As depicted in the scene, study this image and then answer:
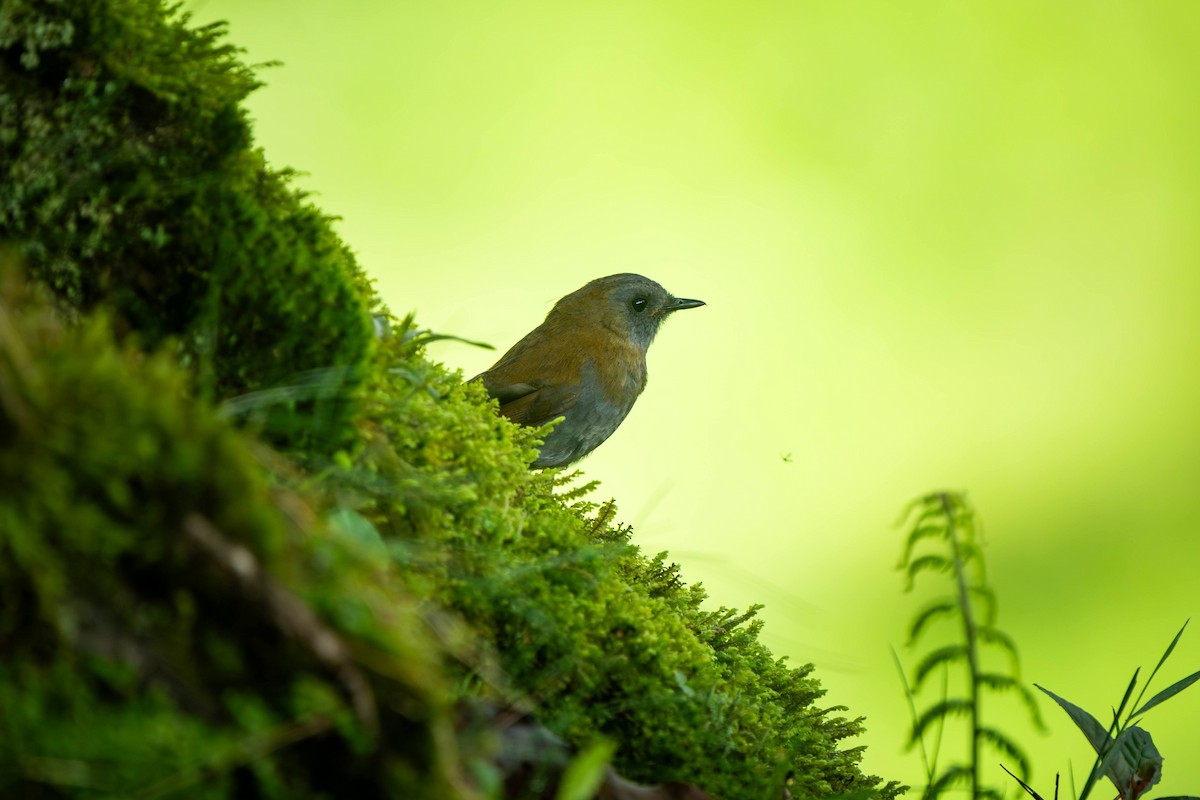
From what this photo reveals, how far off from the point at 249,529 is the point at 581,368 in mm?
4122

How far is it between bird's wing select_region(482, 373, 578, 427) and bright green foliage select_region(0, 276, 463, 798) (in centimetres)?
389

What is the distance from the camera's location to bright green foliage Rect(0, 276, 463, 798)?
3.17ft

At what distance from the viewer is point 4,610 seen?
0.98m

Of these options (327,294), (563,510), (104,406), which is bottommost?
(104,406)

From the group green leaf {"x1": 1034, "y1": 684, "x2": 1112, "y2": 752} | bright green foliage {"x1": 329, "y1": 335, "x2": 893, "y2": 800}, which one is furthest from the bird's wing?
green leaf {"x1": 1034, "y1": 684, "x2": 1112, "y2": 752}

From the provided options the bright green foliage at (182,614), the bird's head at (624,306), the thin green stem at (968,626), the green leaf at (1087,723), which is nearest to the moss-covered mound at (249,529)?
the bright green foliage at (182,614)

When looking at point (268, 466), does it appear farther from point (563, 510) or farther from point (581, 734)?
point (563, 510)

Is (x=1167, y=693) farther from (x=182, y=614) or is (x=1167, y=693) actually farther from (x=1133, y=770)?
(x=182, y=614)

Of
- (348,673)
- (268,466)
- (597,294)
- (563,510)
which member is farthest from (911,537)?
(597,294)

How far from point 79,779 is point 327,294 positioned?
92cm

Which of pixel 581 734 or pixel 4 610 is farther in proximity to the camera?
pixel 581 734

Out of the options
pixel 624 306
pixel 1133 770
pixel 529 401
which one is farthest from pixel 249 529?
pixel 624 306

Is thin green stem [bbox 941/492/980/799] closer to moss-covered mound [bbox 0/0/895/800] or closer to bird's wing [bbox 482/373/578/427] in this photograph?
moss-covered mound [bbox 0/0/895/800]

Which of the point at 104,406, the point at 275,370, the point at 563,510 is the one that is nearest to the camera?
the point at 104,406
